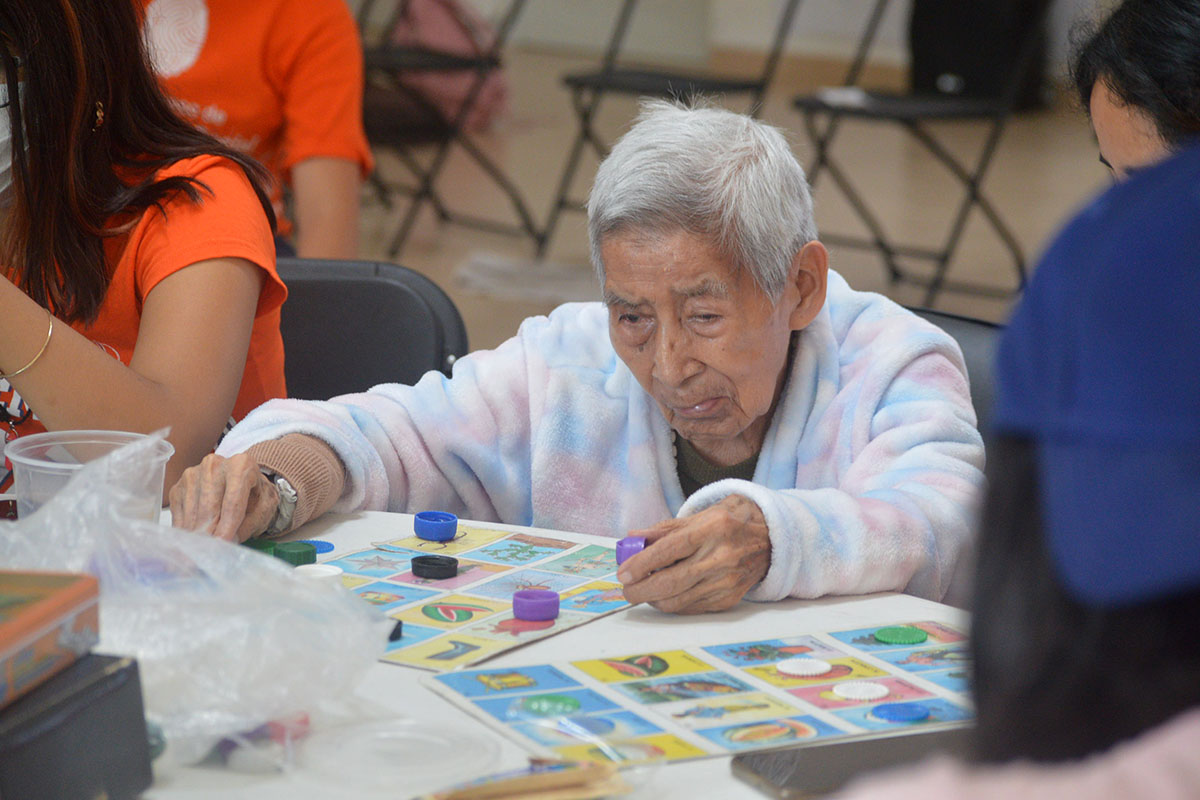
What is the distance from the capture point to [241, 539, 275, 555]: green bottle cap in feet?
4.59

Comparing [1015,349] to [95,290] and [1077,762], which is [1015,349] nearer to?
[1077,762]

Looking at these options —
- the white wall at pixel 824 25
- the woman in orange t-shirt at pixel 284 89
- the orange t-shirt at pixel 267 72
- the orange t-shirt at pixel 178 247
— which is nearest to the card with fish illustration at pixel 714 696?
the orange t-shirt at pixel 178 247

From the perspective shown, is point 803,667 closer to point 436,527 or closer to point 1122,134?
point 436,527

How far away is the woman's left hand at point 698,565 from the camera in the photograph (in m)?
1.27

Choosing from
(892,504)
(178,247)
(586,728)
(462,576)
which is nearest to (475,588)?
(462,576)

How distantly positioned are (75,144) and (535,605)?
93cm

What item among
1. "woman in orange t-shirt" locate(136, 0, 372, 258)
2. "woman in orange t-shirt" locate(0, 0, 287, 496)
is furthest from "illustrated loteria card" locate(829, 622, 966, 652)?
"woman in orange t-shirt" locate(136, 0, 372, 258)

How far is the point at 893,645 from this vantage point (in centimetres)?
122

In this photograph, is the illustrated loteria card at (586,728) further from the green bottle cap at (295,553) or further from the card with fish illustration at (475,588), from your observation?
the green bottle cap at (295,553)

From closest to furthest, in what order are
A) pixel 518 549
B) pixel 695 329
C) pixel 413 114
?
pixel 518 549 → pixel 695 329 → pixel 413 114

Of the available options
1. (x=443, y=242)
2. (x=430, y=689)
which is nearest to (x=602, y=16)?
(x=443, y=242)

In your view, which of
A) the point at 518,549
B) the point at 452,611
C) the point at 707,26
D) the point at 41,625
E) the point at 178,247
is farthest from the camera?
the point at 707,26

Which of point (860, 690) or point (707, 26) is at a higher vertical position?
point (707, 26)

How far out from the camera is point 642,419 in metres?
1.76
